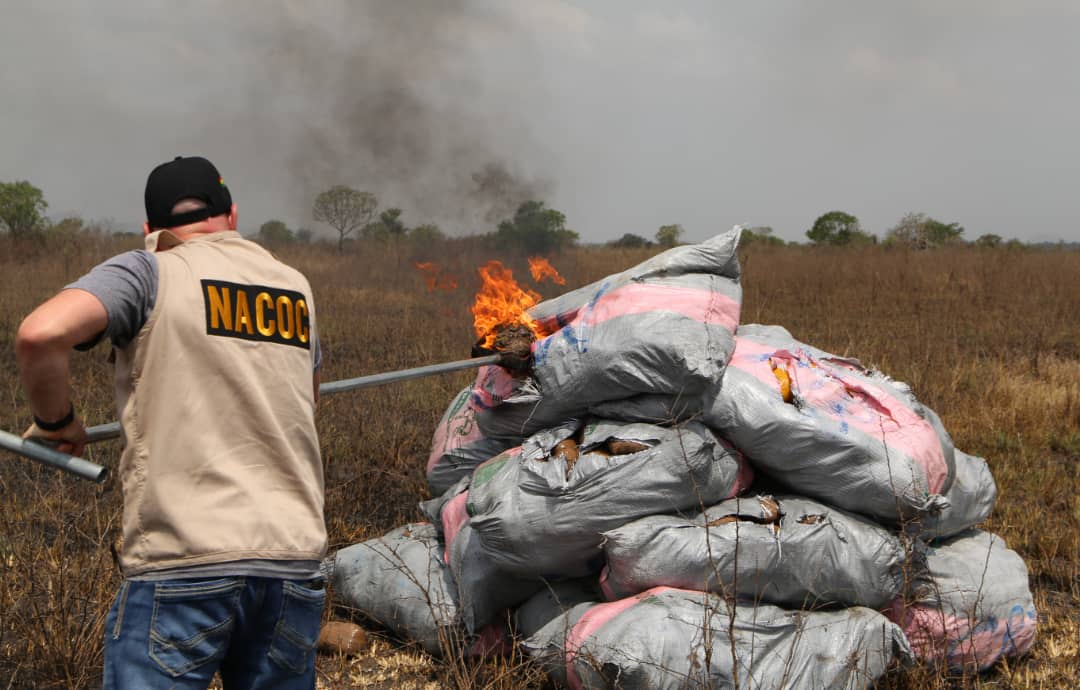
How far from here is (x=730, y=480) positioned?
279cm

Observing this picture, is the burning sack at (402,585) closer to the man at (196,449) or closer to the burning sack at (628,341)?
the burning sack at (628,341)

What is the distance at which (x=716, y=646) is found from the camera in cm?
234

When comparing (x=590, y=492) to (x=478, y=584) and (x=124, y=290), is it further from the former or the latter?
(x=124, y=290)

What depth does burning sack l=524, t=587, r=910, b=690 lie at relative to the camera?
7.60ft

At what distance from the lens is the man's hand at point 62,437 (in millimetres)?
1604

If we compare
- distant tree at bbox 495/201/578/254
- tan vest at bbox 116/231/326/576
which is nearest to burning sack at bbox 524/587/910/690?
tan vest at bbox 116/231/326/576

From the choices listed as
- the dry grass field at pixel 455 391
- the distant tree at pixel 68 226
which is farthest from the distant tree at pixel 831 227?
the distant tree at pixel 68 226

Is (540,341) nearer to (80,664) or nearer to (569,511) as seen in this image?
(569,511)

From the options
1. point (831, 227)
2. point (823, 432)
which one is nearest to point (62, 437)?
point (823, 432)

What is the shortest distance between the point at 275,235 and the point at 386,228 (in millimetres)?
2454

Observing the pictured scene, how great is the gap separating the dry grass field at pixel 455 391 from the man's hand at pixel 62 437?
1079 millimetres

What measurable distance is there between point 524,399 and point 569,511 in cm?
53

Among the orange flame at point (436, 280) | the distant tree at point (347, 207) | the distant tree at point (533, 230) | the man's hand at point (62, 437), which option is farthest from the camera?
the distant tree at point (347, 207)

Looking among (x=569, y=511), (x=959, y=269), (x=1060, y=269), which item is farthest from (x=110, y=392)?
(x=1060, y=269)
